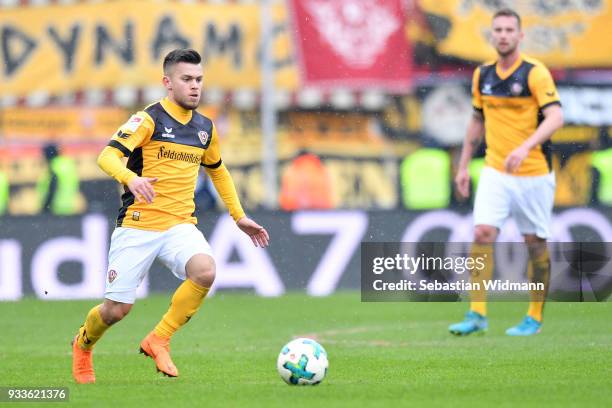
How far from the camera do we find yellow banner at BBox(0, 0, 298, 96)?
18.1 meters

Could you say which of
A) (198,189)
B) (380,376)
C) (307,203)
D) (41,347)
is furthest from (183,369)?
(307,203)

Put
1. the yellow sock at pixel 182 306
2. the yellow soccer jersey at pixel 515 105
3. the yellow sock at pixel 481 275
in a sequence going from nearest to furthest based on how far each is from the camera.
→ the yellow sock at pixel 182 306 < the yellow sock at pixel 481 275 < the yellow soccer jersey at pixel 515 105

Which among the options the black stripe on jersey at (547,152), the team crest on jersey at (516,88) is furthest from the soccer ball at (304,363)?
the black stripe on jersey at (547,152)

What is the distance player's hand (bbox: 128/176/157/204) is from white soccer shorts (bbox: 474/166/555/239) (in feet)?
12.9

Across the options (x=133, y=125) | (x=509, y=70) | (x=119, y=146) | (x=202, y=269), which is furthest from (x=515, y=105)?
(x=119, y=146)

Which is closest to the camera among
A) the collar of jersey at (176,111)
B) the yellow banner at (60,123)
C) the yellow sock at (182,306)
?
the yellow sock at (182,306)

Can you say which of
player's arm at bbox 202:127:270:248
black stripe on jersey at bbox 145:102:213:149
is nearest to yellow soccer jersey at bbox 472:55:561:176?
player's arm at bbox 202:127:270:248

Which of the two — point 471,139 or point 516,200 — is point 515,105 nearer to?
point 471,139

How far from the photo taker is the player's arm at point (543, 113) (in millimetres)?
10359

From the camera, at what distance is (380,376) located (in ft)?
27.9

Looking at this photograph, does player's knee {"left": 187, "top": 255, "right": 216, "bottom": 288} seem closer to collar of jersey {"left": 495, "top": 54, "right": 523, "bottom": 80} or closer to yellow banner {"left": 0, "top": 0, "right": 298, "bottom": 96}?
collar of jersey {"left": 495, "top": 54, "right": 523, "bottom": 80}

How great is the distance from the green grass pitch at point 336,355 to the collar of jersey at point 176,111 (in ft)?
5.10

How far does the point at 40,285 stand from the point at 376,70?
219 inches

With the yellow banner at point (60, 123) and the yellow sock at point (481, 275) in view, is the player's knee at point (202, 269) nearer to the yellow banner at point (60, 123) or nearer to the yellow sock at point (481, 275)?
the yellow sock at point (481, 275)
